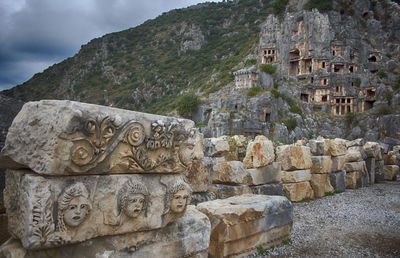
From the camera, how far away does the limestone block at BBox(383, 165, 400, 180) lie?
14.2m

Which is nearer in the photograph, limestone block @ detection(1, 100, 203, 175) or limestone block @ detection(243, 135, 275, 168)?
limestone block @ detection(1, 100, 203, 175)

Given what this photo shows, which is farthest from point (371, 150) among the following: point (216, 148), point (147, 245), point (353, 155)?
point (147, 245)

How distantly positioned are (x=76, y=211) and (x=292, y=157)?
266 inches

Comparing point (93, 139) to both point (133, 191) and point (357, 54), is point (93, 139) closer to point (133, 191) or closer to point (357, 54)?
point (133, 191)

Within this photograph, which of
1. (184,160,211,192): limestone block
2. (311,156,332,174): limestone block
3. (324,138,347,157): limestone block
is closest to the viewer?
(184,160,211,192): limestone block

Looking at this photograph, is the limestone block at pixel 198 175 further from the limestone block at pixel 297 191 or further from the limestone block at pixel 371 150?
the limestone block at pixel 371 150

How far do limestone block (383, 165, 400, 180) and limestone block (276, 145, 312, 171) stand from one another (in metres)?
8.25

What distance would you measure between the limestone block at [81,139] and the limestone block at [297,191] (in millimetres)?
6093

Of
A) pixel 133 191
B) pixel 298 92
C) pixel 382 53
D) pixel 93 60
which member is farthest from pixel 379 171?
pixel 93 60

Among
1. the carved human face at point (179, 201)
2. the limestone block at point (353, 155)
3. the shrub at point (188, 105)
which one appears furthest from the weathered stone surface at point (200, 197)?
the shrub at point (188, 105)

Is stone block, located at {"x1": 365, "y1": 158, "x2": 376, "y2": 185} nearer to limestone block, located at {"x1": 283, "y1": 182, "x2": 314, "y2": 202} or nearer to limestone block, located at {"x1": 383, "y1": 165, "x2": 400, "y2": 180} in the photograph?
limestone block, located at {"x1": 383, "y1": 165, "x2": 400, "y2": 180}

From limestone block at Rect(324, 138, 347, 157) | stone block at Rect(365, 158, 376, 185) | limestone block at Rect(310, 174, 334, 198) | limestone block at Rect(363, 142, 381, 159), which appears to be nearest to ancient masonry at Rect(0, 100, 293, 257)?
limestone block at Rect(310, 174, 334, 198)

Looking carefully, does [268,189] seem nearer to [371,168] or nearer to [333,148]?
[333,148]

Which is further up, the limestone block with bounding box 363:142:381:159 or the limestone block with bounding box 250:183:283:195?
the limestone block with bounding box 363:142:381:159
